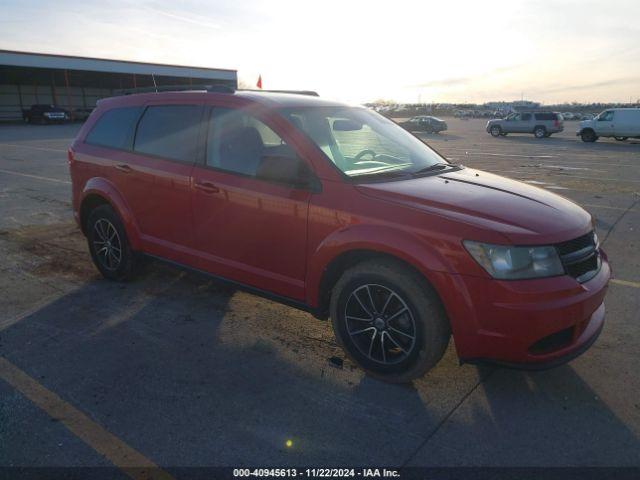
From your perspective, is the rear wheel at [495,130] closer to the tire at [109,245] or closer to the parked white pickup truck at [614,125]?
the parked white pickup truck at [614,125]

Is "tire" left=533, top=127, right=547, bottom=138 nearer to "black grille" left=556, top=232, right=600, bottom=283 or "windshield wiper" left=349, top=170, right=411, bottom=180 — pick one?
"windshield wiper" left=349, top=170, right=411, bottom=180

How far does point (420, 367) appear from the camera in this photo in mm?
3072

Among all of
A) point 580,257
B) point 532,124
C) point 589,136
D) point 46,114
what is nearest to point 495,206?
point 580,257

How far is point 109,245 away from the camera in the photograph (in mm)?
4984

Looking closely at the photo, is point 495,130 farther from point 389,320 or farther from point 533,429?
point 533,429

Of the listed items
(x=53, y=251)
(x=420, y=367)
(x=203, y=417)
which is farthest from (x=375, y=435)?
(x=53, y=251)

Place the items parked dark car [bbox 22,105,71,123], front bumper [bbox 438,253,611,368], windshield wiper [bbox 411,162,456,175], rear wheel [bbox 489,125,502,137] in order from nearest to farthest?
front bumper [bbox 438,253,611,368] < windshield wiper [bbox 411,162,456,175] < rear wheel [bbox 489,125,502,137] < parked dark car [bbox 22,105,71,123]

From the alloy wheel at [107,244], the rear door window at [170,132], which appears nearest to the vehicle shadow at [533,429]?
the rear door window at [170,132]

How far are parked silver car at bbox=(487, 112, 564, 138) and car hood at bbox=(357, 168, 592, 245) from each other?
96.7 ft

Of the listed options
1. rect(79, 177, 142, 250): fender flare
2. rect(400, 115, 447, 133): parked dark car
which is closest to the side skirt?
rect(79, 177, 142, 250): fender flare

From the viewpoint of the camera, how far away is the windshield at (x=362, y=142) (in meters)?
3.64

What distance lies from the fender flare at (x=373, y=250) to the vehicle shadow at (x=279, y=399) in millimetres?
655

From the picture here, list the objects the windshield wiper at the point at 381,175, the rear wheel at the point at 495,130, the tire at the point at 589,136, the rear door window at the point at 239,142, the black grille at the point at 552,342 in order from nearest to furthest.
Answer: the black grille at the point at 552,342 → the windshield wiper at the point at 381,175 → the rear door window at the point at 239,142 → the tire at the point at 589,136 → the rear wheel at the point at 495,130

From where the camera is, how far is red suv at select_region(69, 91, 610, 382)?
277 cm
